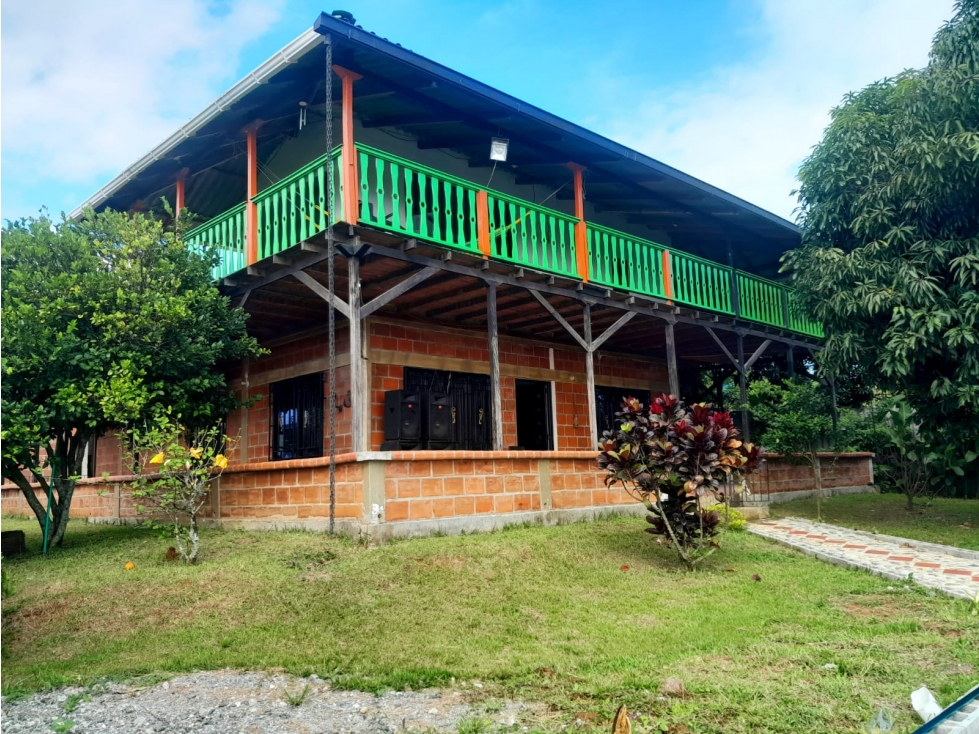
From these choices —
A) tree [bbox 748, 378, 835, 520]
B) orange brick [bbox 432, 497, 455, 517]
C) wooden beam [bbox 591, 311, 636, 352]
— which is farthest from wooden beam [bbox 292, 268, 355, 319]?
tree [bbox 748, 378, 835, 520]

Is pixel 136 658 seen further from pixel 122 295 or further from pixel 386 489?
pixel 122 295

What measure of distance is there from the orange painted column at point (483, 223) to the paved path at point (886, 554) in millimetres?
4789

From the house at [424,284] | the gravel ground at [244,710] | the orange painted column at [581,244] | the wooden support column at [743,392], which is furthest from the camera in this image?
the wooden support column at [743,392]

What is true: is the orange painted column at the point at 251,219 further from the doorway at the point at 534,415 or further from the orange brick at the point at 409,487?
the doorway at the point at 534,415

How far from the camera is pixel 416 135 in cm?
1144

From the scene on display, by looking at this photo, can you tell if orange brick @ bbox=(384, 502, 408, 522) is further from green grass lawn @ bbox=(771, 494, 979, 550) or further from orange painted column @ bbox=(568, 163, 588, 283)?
green grass lawn @ bbox=(771, 494, 979, 550)

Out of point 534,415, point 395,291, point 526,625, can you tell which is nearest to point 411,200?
point 395,291

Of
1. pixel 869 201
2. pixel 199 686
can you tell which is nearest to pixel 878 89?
pixel 869 201

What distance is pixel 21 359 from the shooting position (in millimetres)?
7617

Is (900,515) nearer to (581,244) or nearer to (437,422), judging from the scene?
(581,244)

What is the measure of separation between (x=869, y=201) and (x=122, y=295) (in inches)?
365

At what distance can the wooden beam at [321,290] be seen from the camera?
828cm

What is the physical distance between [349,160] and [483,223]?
6.69 feet

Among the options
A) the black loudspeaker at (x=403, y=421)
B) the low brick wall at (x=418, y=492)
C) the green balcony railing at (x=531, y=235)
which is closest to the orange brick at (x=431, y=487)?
the low brick wall at (x=418, y=492)
